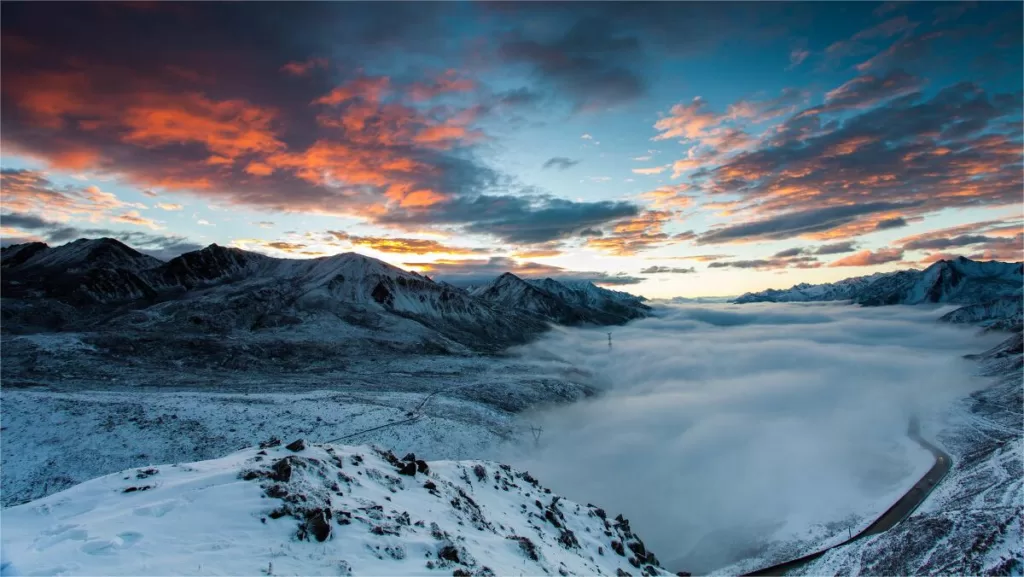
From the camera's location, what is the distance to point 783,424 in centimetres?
10181

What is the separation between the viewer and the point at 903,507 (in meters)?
60.5

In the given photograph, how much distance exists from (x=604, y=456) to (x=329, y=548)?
61160 millimetres

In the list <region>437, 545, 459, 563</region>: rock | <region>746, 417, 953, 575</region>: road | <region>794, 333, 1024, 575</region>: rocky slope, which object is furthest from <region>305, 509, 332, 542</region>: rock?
<region>746, 417, 953, 575</region>: road

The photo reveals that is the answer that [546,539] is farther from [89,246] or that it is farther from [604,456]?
[89,246]

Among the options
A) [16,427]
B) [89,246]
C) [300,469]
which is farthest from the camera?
Answer: [89,246]

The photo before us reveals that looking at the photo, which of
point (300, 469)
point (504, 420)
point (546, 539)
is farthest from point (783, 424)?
point (300, 469)

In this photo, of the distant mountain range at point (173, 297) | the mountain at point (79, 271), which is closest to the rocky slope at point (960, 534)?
the distant mountain range at point (173, 297)

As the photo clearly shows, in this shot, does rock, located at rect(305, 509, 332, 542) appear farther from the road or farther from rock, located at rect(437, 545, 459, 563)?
the road

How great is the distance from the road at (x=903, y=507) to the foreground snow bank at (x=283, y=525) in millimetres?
32944

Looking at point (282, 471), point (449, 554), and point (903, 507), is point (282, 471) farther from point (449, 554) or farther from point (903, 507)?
point (903, 507)

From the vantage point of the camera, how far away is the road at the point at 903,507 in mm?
47844

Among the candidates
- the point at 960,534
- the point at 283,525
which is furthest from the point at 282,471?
the point at 960,534

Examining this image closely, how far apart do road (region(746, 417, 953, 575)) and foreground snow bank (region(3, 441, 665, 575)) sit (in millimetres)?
32944

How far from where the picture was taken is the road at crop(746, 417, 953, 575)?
4784 centimetres
